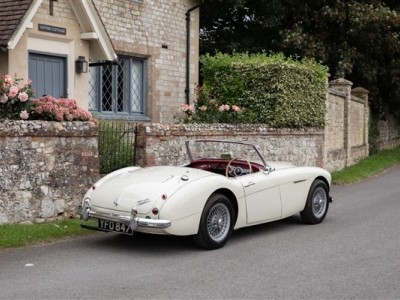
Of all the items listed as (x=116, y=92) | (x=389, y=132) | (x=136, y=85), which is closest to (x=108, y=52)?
(x=116, y=92)

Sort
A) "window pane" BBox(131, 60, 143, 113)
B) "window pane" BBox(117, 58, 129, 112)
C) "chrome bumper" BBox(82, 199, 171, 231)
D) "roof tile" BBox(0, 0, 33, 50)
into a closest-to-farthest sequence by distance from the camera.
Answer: "chrome bumper" BBox(82, 199, 171, 231), "roof tile" BBox(0, 0, 33, 50), "window pane" BBox(117, 58, 129, 112), "window pane" BBox(131, 60, 143, 113)

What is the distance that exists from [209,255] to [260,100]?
8.48 m

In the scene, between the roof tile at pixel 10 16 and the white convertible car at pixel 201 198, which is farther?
the roof tile at pixel 10 16

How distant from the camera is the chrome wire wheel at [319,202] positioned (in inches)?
390

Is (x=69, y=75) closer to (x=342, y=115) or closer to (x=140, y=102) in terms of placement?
(x=140, y=102)

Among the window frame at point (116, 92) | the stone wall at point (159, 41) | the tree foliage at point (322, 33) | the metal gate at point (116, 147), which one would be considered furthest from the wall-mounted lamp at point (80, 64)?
the tree foliage at point (322, 33)

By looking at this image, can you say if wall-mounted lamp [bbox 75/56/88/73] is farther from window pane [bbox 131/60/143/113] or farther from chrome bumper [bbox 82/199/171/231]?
chrome bumper [bbox 82/199/171/231]

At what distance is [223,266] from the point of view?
708 centimetres

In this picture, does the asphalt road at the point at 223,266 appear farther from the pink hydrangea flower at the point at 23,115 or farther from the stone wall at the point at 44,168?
the pink hydrangea flower at the point at 23,115

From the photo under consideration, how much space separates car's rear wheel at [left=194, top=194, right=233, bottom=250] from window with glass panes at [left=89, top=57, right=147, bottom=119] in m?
9.14

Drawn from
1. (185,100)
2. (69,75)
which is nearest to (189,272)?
(69,75)

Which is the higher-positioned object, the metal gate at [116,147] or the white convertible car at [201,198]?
the metal gate at [116,147]

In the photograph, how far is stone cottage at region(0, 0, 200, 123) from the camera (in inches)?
526

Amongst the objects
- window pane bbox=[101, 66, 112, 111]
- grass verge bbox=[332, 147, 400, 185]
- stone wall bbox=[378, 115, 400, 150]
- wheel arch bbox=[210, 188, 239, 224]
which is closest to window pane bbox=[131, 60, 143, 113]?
window pane bbox=[101, 66, 112, 111]
